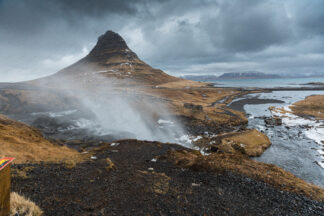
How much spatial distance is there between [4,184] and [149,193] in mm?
6701

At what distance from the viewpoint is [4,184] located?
4895mm

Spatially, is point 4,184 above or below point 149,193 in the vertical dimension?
above

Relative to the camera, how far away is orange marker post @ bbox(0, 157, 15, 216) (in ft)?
15.5

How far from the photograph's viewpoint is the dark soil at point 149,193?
26.0ft

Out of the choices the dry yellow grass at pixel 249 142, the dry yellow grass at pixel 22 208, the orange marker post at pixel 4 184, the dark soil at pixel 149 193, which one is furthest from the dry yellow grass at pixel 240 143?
the orange marker post at pixel 4 184

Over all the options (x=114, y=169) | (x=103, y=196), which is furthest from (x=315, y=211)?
(x=114, y=169)

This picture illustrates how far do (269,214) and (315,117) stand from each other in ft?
199

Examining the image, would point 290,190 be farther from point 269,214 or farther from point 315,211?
point 269,214

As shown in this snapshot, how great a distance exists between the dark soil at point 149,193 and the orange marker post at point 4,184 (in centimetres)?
198

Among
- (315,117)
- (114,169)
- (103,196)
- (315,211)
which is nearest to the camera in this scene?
(103,196)

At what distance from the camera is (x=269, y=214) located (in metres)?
9.27

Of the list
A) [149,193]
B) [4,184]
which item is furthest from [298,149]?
[4,184]

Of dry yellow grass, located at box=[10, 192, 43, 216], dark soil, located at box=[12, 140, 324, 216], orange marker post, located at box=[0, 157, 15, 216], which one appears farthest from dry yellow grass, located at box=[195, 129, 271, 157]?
→ orange marker post, located at box=[0, 157, 15, 216]

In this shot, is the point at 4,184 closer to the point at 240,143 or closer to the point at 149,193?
the point at 149,193
